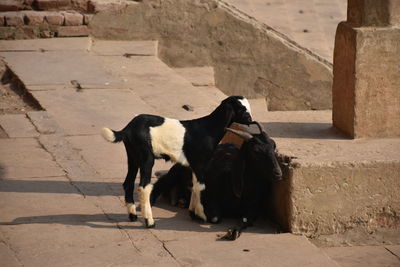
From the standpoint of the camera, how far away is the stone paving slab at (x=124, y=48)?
1148 centimetres

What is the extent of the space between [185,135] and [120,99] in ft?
11.5

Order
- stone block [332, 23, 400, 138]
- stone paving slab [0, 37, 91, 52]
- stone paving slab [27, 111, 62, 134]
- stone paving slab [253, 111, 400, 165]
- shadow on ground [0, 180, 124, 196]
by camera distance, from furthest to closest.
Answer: stone paving slab [0, 37, 91, 52] → stone paving slab [27, 111, 62, 134] → shadow on ground [0, 180, 124, 196] → stone block [332, 23, 400, 138] → stone paving slab [253, 111, 400, 165]

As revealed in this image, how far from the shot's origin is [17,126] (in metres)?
8.73

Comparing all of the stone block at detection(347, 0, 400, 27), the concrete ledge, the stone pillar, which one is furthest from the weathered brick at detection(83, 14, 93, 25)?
the concrete ledge

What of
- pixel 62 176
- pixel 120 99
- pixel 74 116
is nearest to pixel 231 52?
pixel 120 99

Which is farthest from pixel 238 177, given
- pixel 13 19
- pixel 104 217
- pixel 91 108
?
pixel 13 19

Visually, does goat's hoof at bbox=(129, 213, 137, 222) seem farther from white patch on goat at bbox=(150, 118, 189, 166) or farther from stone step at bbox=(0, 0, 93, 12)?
stone step at bbox=(0, 0, 93, 12)

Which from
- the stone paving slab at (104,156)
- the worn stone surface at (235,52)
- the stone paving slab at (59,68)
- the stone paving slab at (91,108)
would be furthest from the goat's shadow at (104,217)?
the worn stone surface at (235,52)

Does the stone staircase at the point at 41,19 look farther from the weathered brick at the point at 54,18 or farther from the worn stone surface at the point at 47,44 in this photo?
the worn stone surface at the point at 47,44

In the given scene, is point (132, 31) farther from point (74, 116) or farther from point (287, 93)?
point (74, 116)

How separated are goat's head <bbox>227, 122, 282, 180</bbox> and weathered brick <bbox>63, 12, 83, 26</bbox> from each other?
590 centimetres

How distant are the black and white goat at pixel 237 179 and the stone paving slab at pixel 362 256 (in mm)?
668

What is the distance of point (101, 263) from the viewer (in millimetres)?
5695

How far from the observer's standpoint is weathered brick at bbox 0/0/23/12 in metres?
11.8
